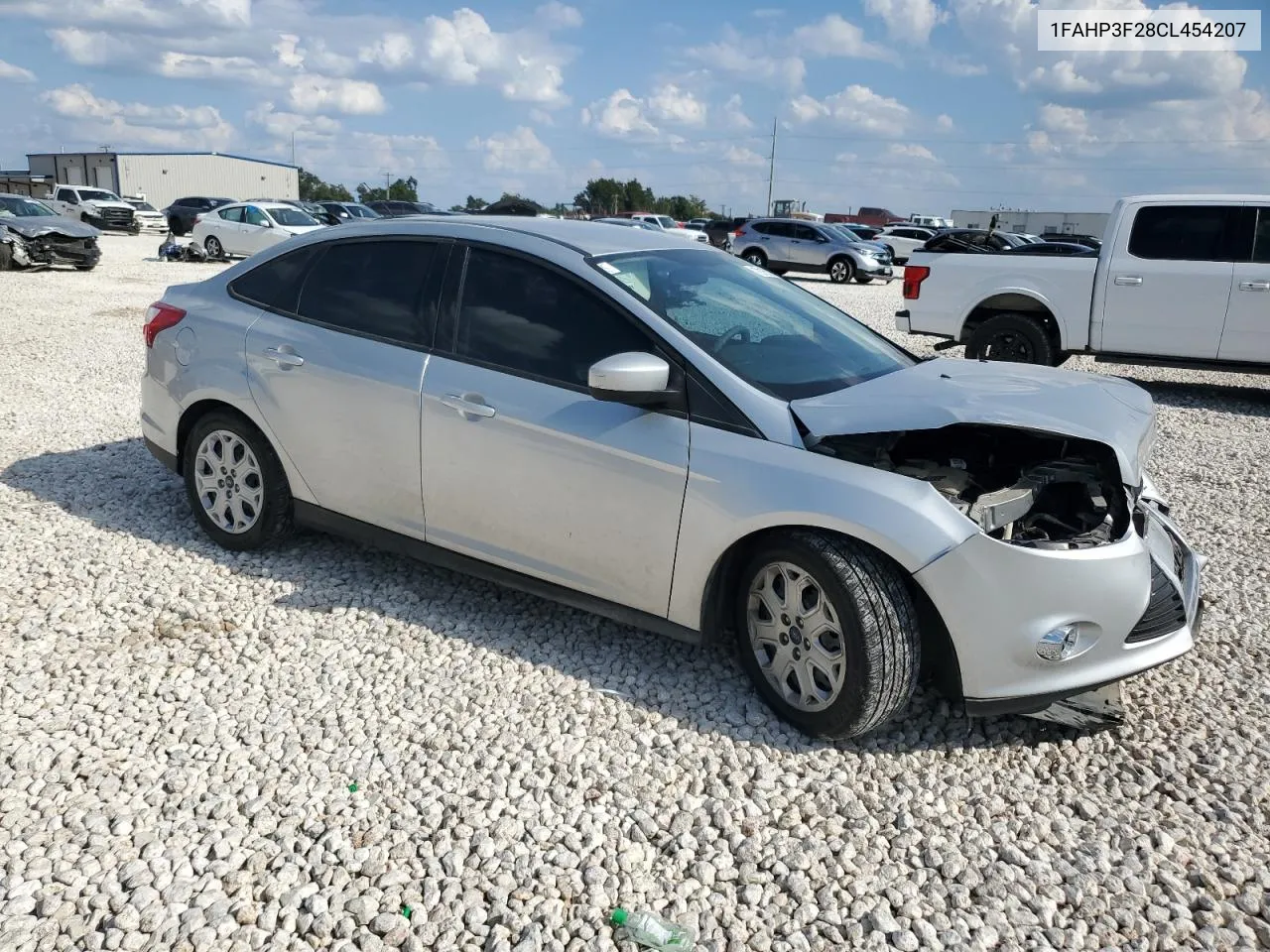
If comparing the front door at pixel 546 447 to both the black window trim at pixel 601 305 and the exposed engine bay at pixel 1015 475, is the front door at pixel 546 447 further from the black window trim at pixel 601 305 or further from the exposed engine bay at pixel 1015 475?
the exposed engine bay at pixel 1015 475

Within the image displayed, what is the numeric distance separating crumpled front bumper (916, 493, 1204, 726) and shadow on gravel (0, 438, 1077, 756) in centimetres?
23

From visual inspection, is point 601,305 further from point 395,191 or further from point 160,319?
point 395,191

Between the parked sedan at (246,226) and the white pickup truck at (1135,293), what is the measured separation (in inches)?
717

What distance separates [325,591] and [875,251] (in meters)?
24.6

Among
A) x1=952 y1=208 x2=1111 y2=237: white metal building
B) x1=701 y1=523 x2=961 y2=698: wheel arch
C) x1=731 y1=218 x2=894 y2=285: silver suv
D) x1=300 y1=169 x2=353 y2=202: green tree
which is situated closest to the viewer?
x1=701 y1=523 x2=961 y2=698: wheel arch

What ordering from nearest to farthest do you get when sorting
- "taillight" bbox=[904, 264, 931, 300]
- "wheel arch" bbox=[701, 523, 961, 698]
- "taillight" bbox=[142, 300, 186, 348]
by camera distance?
"wheel arch" bbox=[701, 523, 961, 698], "taillight" bbox=[142, 300, 186, 348], "taillight" bbox=[904, 264, 931, 300]

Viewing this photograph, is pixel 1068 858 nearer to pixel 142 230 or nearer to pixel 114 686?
pixel 114 686

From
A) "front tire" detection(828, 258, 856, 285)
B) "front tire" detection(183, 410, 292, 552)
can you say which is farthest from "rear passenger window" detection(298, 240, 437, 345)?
"front tire" detection(828, 258, 856, 285)

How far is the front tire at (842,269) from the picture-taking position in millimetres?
26266

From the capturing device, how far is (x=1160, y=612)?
11.1 ft

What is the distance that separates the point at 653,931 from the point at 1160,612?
209 centimetres

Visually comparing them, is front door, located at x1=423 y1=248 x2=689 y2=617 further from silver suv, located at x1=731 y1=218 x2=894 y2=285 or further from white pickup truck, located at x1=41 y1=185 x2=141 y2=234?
white pickup truck, located at x1=41 y1=185 x2=141 y2=234

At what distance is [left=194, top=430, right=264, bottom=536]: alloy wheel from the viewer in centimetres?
474

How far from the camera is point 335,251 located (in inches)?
181
